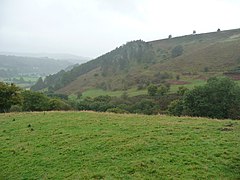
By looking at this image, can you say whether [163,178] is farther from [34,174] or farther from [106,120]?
[106,120]

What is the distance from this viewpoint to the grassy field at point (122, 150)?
42.6ft

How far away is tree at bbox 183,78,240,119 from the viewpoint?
4266 cm

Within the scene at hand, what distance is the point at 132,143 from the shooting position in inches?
648

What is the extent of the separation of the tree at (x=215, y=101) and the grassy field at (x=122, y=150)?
22.3 metres

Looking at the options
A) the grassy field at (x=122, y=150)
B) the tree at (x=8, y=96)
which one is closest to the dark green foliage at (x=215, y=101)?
the grassy field at (x=122, y=150)

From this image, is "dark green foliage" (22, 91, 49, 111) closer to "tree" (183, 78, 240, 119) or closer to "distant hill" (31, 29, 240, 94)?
"tree" (183, 78, 240, 119)

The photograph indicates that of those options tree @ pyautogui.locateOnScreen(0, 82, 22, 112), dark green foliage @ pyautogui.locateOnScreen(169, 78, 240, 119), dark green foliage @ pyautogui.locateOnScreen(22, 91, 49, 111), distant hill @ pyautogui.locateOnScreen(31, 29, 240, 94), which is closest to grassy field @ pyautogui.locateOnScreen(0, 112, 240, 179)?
tree @ pyautogui.locateOnScreen(0, 82, 22, 112)

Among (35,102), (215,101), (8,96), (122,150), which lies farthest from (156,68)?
(122,150)

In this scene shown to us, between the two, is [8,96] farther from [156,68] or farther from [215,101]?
[156,68]

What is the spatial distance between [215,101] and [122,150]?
1245 inches

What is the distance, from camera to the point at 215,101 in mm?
43500

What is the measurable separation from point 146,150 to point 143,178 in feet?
10.5

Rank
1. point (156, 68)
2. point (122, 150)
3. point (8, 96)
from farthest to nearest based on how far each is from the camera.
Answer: point (156, 68), point (8, 96), point (122, 150)

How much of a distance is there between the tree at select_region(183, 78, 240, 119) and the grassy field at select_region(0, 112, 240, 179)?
22.3 meters
